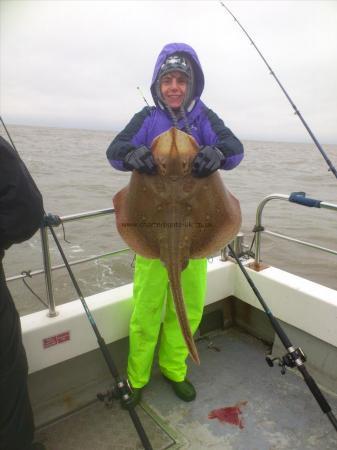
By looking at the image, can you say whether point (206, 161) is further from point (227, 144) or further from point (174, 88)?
point (174, 88)

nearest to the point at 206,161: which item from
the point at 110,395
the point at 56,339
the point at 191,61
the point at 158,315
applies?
the point at 191,61

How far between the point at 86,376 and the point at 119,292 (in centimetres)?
78

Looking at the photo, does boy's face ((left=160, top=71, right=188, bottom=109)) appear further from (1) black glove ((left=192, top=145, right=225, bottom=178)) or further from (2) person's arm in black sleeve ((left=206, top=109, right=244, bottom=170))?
(1) black glove ((left=192, top=145, right=225, bottom=178))

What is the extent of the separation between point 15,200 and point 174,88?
158cm

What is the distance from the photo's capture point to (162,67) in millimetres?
2824

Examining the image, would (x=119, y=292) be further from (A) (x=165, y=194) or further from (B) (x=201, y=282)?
(A) (x=165, y=194)

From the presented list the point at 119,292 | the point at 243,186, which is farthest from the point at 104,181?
the point at 119,292

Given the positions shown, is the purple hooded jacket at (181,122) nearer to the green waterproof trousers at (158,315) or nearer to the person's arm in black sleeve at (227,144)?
the person's arm in black sleeve at (227,144)

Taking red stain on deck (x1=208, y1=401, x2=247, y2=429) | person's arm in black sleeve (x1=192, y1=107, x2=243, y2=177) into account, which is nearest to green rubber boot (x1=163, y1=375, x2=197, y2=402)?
red stain on deck (x1=208, y1=401, x2=247, y2=429)

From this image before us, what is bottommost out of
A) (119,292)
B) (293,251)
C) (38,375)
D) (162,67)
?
(293,251)

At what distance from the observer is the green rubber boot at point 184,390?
10.3ft

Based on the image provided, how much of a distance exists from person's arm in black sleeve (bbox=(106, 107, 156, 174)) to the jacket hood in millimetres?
254

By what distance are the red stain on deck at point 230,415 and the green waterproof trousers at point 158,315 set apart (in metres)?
0.41

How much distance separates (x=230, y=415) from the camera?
118 inches
